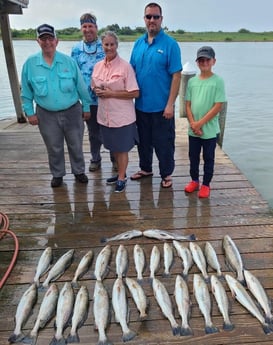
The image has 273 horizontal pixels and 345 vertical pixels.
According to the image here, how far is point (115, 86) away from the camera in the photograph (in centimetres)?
337

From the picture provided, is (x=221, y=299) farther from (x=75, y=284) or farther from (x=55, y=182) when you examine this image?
(x=55, y=182)

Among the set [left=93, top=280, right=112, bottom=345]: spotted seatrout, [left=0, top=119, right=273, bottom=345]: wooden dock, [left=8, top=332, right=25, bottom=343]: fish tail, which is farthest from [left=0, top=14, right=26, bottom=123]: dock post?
[left=8, top=332, right=25, bottom=343]: fish tail

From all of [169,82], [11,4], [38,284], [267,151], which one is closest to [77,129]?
[169,82]

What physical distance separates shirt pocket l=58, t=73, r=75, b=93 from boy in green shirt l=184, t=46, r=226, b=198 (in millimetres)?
1135

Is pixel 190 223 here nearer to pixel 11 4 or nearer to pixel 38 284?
pixel 38 284

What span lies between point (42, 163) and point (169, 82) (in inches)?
85.7

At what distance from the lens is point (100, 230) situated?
3.16 metres

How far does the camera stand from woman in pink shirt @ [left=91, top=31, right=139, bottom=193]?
10.9ft

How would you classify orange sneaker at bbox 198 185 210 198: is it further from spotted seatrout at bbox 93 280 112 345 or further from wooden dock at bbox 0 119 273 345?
spotted seatrout at bbox 93 280 112 345

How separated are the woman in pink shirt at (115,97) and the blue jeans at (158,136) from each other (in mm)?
112

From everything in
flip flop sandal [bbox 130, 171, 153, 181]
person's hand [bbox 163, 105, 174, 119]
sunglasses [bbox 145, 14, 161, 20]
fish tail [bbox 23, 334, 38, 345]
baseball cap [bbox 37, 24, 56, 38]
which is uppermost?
sunglasses [bbox 145, 14, 161, 20]

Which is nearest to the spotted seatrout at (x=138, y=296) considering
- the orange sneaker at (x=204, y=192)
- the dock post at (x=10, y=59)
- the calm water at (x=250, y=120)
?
the orange sneaker at (x=204, y=192)

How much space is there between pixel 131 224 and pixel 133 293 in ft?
3.19

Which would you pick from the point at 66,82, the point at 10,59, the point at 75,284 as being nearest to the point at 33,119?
the point at 66,82
